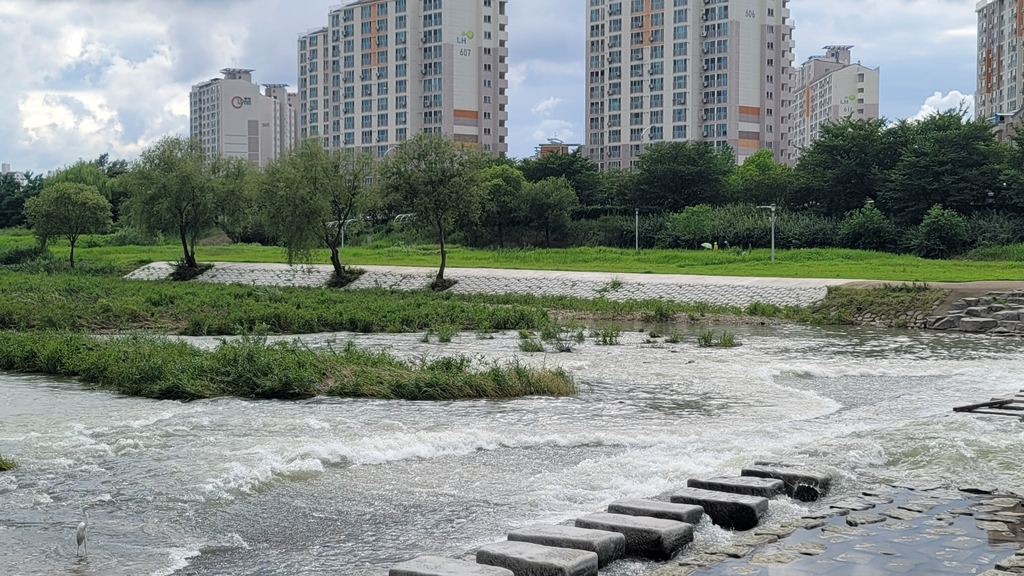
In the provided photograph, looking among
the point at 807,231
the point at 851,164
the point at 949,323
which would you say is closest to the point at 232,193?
the point at 807,231

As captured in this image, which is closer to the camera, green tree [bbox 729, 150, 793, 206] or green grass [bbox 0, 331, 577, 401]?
green grass [bbox 0, 331, 577, 401]

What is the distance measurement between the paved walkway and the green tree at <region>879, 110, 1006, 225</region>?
21536mm

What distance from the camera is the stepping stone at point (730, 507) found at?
8.12 meters

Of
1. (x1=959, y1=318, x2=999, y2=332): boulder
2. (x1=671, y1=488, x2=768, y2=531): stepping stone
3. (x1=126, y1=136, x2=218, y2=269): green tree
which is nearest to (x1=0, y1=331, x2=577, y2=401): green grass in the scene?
(x1=671, y1=488, x2=768, y2=531): stepping stone

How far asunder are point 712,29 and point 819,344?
104240 millimetres

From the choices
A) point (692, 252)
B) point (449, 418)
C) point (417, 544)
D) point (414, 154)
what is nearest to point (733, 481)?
point (417, 544)

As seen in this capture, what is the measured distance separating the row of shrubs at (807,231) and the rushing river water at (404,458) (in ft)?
115

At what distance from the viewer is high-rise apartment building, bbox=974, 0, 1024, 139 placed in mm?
125125

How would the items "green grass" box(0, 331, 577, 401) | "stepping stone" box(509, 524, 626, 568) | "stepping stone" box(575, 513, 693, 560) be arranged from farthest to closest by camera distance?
"green grass" box(0, 331, 577, 401)
"stepping stone" box(575, 513, 693, 560)
"stepping stone" box(509, 524, 626, 568)

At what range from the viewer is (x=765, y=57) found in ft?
406

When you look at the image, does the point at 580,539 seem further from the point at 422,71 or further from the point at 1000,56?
the point at 1000,56

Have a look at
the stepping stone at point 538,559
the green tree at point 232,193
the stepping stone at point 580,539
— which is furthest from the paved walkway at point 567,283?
the stepping stone at point 538,559

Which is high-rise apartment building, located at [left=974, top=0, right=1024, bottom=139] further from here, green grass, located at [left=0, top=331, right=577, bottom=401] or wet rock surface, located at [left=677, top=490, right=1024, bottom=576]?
wet rock surface, located at [left=677, top=490, right=1024, bottom=576]

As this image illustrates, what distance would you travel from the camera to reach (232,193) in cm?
5434
